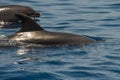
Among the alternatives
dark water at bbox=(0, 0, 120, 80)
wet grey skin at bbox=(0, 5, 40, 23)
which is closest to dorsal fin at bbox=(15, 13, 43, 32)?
dark water at bbox=(0, 0, 120, 80)

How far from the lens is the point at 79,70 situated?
12172 mm

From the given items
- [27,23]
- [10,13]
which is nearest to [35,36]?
[27,23]

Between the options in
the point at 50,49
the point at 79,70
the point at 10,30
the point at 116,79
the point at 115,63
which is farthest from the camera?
the point at 10,30

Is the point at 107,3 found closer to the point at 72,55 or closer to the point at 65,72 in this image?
the point at 72,55

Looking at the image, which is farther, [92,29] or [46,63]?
[92,29]

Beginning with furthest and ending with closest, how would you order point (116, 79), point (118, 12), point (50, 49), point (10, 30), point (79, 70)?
point (118, 12), point (10, 30), point (50, 49), point (79, 70), point (116, 79)

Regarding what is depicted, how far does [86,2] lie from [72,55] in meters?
11.7

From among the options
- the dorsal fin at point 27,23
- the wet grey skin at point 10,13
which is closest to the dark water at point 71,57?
the dorsal fin at point 27,23

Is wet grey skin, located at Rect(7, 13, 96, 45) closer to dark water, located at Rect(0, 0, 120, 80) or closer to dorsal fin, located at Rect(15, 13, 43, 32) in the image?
dorsal fin, located at Rect(15, 13, 43, 32)

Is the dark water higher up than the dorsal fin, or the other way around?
the dorsal fin

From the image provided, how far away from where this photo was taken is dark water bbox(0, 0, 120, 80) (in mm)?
11648

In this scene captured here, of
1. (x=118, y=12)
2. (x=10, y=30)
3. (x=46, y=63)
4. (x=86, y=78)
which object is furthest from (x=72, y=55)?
(x=118, y=12)

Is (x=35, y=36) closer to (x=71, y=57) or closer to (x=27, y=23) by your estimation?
(x=27, y=23)

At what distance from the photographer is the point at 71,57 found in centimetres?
1333
